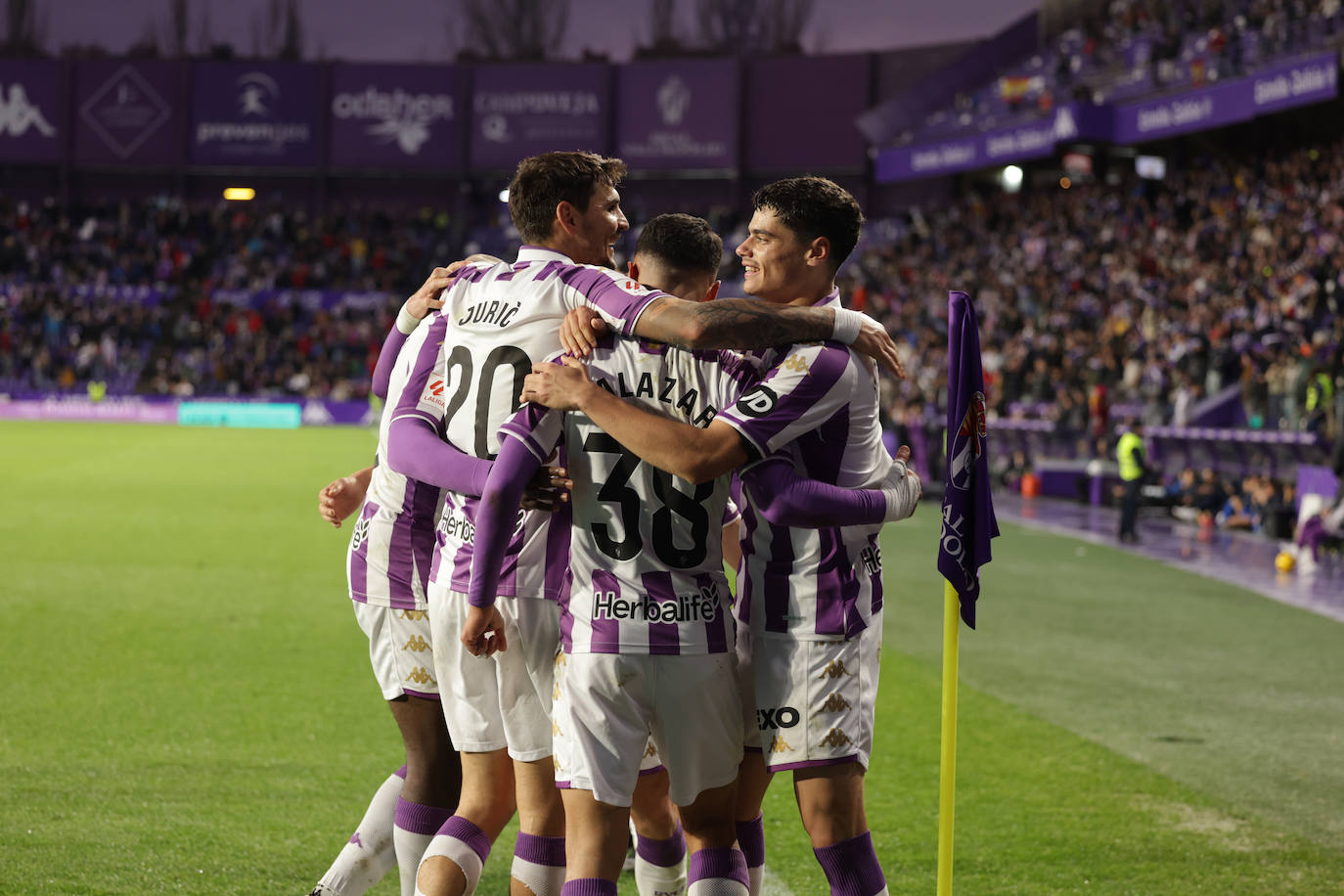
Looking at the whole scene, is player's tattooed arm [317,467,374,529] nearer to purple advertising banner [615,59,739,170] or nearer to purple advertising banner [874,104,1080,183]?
purple advertising banner [874,104,1080,183]

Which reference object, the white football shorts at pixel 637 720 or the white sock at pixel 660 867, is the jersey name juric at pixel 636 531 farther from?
the white sock at pixel 660 867

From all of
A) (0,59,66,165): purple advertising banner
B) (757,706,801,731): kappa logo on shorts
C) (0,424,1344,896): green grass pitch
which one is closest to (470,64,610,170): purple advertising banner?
(0,59,66,165): purple advertising banner

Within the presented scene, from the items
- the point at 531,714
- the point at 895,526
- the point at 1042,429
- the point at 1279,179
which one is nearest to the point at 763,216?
the point at 531,714

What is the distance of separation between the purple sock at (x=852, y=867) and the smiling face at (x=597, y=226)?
167cm

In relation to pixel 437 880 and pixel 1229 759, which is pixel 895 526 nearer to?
pixel 1229 759

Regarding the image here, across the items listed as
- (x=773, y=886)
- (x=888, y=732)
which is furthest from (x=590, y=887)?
(x=888, y=732)

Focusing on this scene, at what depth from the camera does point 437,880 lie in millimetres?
3408

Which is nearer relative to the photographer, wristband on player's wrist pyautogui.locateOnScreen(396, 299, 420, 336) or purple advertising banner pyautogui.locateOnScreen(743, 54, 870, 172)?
wristband on player's wrist pyautogui.locateOnScreen(396, 299, 420, 336)

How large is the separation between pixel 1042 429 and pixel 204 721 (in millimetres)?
18661

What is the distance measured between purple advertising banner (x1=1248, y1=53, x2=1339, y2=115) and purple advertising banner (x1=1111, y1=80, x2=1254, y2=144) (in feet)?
1.40

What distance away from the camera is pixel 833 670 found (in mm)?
3359

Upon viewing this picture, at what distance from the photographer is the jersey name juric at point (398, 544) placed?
385 centimetres

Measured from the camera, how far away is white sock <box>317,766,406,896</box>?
3.94m

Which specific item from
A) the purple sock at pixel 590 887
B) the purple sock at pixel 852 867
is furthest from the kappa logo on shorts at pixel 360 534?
the purple sock at pixel 852 867
